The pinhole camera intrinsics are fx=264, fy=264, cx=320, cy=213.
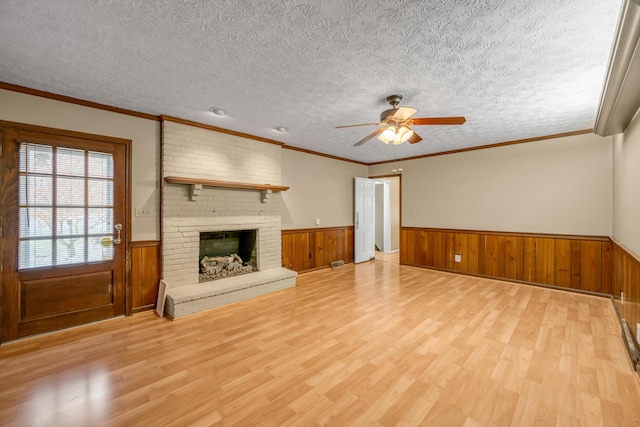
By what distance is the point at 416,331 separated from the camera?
9.29 feet

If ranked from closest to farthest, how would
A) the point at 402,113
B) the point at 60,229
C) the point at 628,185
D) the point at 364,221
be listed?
1. the point at 402,113
2. the point at 628,185
3. the point at 60,229
4. the point at 364,221

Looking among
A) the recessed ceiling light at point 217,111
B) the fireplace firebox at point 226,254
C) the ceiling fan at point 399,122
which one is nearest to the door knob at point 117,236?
the fireplace firebox at point 226,254

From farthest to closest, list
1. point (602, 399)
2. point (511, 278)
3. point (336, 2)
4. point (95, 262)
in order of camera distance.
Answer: point (511, 278)
point (95, 262)
point (602, 399)
point (336, 2)

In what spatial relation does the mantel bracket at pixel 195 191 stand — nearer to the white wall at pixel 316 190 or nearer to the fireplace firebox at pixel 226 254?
the fireplace firebox at pixel 226 254

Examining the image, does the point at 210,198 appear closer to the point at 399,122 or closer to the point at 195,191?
the point at 195,191

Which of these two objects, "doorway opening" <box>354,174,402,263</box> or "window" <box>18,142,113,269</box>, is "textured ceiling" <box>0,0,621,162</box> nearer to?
"window" <box>18,142,113,269</box>

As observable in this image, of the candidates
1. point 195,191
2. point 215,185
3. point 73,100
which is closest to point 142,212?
point 195,191

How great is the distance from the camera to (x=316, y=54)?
2051 mm

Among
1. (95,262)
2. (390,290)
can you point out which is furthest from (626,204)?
(95,262)

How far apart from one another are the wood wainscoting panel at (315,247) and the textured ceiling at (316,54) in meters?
2.60

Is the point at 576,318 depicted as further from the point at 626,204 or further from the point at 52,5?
the point at 52,5

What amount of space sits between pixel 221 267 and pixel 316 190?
96.5 inches

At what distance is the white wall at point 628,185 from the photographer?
7.82 feet

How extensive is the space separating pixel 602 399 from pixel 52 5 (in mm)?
4355
